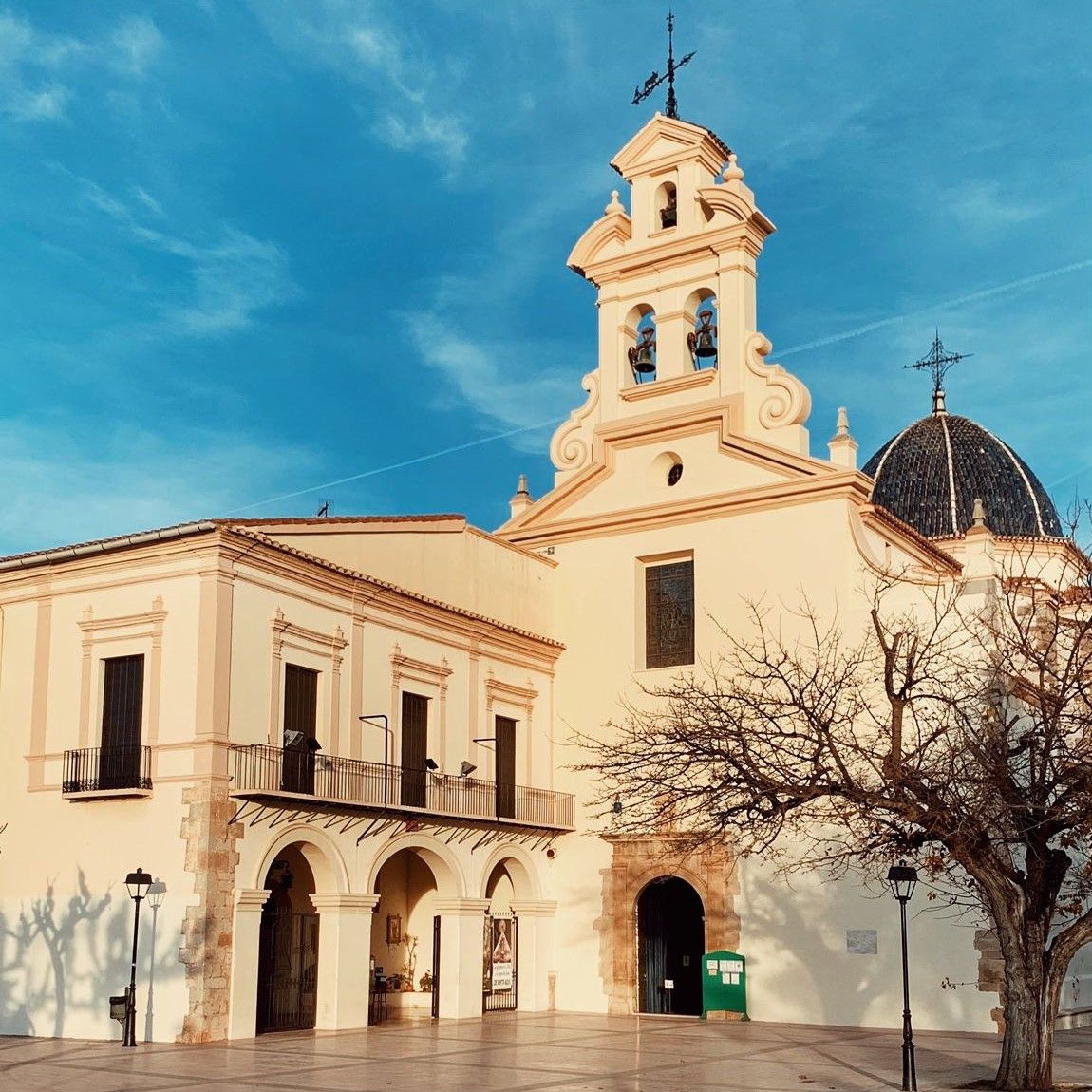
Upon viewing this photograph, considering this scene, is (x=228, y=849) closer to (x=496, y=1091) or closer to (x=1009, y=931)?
(x=496, y=1091)

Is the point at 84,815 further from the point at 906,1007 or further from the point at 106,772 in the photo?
the point at 906,1007

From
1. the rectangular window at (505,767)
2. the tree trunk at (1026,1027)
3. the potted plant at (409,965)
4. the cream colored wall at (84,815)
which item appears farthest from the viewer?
the potted plant at (409,965)

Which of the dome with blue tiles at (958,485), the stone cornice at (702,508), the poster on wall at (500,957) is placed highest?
the dome with blue tiles at (958,485)

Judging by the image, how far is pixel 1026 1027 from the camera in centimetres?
1634

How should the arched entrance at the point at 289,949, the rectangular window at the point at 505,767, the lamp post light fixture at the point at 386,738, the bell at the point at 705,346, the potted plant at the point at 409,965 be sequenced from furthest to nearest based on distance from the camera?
the bell at the point at 705,346, the potted plant at the point at 409,965, the rectangular window at the point at 505,767, the lamp post light fixture at the point at 386,738, the arched entrance at the point at 289,949

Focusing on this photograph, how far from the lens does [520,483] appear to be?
34375mm

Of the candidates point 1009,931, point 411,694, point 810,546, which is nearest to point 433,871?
point 411,694

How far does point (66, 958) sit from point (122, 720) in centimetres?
379

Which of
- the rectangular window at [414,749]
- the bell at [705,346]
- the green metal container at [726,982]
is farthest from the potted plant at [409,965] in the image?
the bell at [705,346]

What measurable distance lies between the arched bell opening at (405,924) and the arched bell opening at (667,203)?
1505cm

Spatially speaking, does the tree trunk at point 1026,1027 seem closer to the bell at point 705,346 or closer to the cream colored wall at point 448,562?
the cream colored wall at point 448,562

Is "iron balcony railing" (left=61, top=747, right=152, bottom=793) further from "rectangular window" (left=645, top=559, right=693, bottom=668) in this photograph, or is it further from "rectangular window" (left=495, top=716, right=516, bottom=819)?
"rectangular window" (left=645, top=559, right=693, bottom=668)

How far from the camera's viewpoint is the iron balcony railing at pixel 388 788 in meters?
23.2

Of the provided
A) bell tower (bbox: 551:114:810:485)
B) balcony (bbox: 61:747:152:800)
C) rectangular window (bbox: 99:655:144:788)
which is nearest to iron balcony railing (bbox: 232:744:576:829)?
balcony (bbox: 61:747:152:800)
